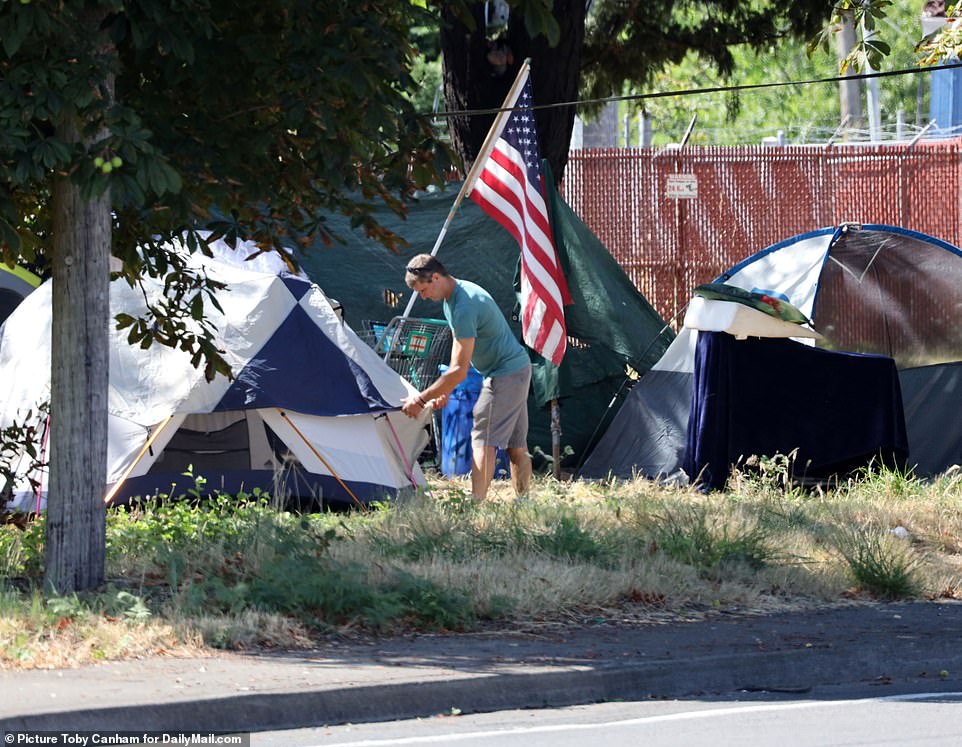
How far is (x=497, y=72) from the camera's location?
45.4 feet

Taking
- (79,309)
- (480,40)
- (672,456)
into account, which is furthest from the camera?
(480,40)

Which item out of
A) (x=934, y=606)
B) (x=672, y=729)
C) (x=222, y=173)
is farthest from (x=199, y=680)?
(x=934, y=606)

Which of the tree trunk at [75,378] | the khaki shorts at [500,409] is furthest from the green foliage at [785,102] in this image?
the tree trunk at [75,378]

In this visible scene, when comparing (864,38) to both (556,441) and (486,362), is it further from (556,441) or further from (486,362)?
(556,441)

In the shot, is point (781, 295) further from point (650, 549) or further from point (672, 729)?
point (672, 729)

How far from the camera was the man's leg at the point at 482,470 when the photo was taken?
10.4 metres

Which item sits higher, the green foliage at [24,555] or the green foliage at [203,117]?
the green foliage at [203,117]

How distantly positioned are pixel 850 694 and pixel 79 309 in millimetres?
4139

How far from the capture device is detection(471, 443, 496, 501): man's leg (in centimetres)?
1041

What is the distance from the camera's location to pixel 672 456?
1208cm

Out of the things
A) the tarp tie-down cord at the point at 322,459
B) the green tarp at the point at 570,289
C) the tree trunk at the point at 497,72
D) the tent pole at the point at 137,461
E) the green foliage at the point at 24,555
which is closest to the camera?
the green foliage at the point at 24,555

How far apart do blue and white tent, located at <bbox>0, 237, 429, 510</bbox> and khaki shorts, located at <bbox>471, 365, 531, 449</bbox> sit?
0.65 metres

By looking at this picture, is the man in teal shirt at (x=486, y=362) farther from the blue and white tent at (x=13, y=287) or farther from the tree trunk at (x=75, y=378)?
the blue and white tent at (x=13, y=287)

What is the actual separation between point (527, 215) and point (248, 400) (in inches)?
125
